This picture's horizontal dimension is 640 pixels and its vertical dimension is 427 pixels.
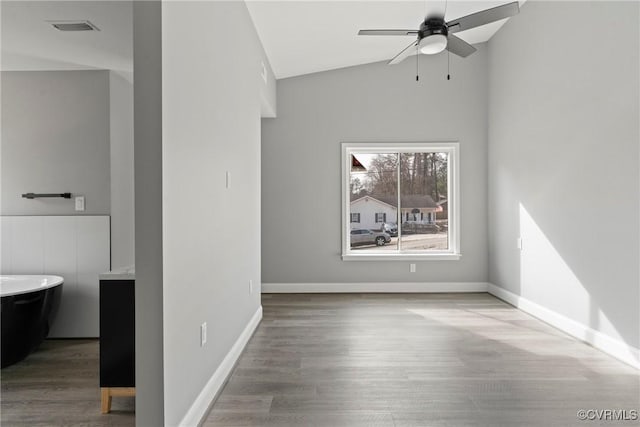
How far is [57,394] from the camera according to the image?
93.0 inches

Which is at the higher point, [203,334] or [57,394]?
[203,334]

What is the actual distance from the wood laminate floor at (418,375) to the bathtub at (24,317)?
4.99ft

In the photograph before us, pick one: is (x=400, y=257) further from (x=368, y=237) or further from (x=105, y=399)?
(x=105, y=399)

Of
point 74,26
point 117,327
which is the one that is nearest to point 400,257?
point 117,327

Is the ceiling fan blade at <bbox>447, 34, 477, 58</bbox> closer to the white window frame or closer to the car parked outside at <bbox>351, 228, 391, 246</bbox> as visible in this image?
the white window frame

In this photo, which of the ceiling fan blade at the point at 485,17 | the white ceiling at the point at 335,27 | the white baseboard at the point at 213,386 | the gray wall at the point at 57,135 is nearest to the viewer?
the white baseboard at the point at 213,386

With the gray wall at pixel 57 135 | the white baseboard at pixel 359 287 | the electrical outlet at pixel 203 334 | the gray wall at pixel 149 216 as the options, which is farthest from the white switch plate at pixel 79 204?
the white baseboard at pixel 359 287

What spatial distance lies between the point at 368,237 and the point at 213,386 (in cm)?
352

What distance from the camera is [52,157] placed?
3.51 meters

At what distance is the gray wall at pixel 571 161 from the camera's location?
A: 113 inches

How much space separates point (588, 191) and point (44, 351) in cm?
460

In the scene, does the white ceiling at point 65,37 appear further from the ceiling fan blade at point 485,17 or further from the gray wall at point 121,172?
the ceiling fan blade at point 485,17

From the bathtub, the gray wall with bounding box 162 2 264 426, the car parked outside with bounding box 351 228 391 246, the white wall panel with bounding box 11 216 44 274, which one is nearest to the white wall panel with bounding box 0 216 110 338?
the white wall panel with bounding box 11 216 44 274

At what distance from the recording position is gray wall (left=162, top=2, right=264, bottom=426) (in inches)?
68.1
